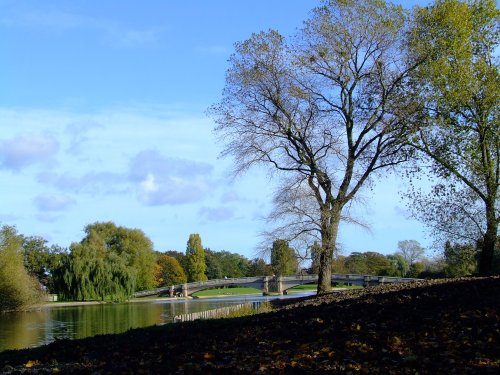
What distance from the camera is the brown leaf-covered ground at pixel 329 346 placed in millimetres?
7207

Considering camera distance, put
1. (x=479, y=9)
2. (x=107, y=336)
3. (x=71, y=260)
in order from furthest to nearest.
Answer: (x=71, y=260), (x=479, y=9), (x=107, y=336)

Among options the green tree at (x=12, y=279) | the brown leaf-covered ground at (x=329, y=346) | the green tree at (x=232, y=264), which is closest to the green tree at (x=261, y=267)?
the green tree at (x=232, y=264)

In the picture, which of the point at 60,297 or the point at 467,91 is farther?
the point at 60,297

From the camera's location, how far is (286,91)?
2573 cm

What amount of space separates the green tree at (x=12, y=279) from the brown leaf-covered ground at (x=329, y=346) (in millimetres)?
37813

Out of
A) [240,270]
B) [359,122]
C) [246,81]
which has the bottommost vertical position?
[240,270]

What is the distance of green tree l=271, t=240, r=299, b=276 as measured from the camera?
2533cm

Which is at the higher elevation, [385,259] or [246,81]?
[246,81]

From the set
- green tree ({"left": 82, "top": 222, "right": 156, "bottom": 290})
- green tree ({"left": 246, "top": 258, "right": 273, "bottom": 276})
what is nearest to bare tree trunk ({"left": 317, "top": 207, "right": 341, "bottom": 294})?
green tree ({"left": 246, "top": 258, "right": 273, "bottom": 276})

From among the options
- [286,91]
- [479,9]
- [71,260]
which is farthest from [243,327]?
[71,260]

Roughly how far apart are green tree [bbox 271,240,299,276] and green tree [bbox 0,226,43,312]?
1163 inches

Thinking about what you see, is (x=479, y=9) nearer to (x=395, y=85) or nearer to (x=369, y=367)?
(x=395, y=85)

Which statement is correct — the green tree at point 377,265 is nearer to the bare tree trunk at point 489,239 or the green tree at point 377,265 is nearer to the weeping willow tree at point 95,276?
the weeping willow tree at point 95,276

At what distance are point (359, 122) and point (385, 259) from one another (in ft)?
249
